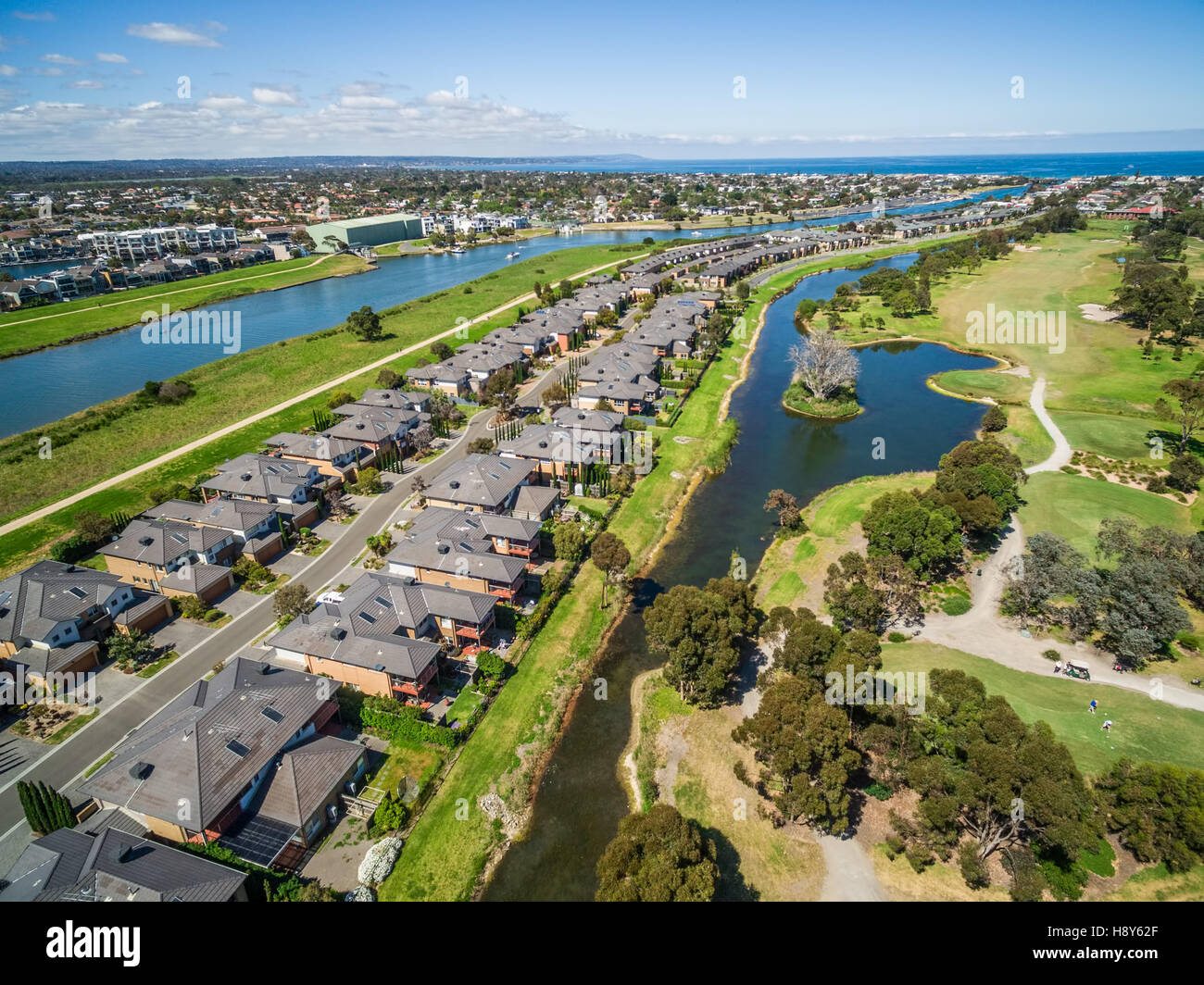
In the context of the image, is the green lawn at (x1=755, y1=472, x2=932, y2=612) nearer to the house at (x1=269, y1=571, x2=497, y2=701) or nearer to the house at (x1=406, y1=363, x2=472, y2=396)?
the house at (x1=269, y1=571, x2=497, y2=701)

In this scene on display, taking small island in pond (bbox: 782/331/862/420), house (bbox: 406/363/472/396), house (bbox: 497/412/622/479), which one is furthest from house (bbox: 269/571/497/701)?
small island in pond (bbox: 782/331/862/420)

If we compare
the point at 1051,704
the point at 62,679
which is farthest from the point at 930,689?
the point at 62,679

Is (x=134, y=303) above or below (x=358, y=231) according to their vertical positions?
below

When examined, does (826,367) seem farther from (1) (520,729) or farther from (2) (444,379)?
(1) (520,729)

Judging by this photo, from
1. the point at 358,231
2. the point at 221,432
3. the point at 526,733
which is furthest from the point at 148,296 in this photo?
the point at 526,733

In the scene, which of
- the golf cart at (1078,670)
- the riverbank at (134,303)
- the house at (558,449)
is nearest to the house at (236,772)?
the house at (558,449)

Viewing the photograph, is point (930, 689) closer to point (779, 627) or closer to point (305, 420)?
point (779, 627)
